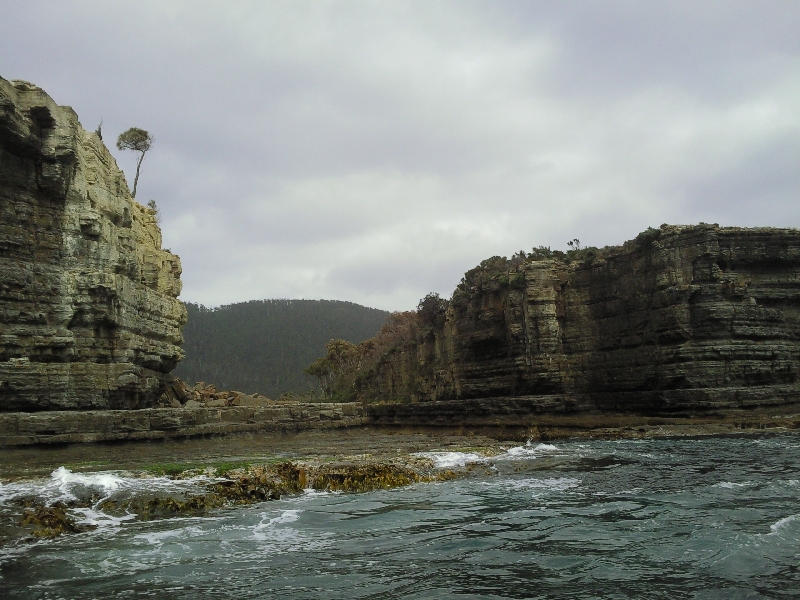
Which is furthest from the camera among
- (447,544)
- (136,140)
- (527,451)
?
(136,140)

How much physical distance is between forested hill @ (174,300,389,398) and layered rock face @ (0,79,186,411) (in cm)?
7757

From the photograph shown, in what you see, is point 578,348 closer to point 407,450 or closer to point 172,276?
point 407,450

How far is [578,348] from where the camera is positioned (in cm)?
4047

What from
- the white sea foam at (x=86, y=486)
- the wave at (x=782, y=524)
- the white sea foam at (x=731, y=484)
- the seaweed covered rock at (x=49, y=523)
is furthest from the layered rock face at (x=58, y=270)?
the wave at (x=782, y=524)

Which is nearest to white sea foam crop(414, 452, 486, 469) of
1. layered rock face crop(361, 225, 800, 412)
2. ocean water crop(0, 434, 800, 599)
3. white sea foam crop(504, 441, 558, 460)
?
white sea foam crop(504, 441, 558, 460)

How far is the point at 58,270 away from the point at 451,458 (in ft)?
61.9

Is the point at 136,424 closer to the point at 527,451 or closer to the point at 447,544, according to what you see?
the point at 527,451

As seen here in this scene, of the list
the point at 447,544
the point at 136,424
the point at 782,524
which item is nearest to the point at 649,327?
the point at 782,524

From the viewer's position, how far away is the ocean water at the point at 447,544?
6902 millimetres

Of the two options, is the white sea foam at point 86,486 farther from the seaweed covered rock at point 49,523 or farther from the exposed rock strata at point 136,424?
the exposed rock strata at point 136,424

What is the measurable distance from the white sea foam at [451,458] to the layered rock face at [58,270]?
1501 cm

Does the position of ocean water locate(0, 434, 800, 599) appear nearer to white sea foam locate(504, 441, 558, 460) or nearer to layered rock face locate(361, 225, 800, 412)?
white sea foam locate(504, 441, 558, 460)

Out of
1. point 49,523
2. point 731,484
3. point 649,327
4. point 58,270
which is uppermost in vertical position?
point 58,270

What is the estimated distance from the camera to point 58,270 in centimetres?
2588
